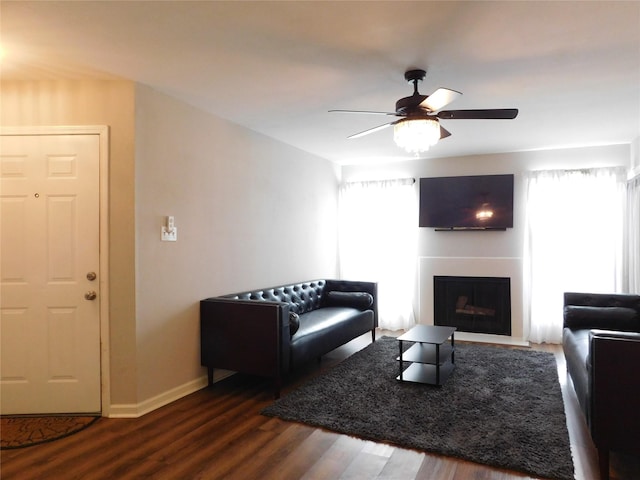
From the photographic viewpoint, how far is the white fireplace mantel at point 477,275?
559 cm

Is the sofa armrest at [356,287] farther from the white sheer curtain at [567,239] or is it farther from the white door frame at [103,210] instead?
the white door frame at [103,210]

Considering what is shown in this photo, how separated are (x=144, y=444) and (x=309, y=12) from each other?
2.81m

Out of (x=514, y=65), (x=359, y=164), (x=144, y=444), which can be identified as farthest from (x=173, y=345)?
(x=359, y=164)

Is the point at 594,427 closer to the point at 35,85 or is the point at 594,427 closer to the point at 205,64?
the point at 205,64

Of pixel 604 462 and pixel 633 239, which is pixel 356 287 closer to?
pixel 633 239

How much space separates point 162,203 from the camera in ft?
11.3

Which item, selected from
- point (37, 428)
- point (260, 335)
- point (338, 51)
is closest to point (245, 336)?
point (260, 335)

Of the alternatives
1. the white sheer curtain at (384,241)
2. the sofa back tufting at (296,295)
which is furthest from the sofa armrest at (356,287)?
the white sheer curtain at (384,241)

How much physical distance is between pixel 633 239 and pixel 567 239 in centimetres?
68

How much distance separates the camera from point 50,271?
3172 mm

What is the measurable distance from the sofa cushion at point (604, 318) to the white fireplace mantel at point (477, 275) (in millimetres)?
1592

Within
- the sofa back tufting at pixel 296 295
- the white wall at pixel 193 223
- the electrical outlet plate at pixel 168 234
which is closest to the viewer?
the white wall at pixel 193 223

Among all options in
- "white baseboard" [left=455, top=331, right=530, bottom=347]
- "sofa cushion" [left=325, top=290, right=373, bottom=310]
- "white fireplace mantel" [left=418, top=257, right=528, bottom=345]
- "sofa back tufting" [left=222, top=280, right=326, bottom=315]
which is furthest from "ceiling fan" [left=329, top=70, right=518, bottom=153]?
"white baseboard" [left=455, top=331, right=530, bottom=347]

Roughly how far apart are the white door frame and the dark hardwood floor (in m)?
0.44
